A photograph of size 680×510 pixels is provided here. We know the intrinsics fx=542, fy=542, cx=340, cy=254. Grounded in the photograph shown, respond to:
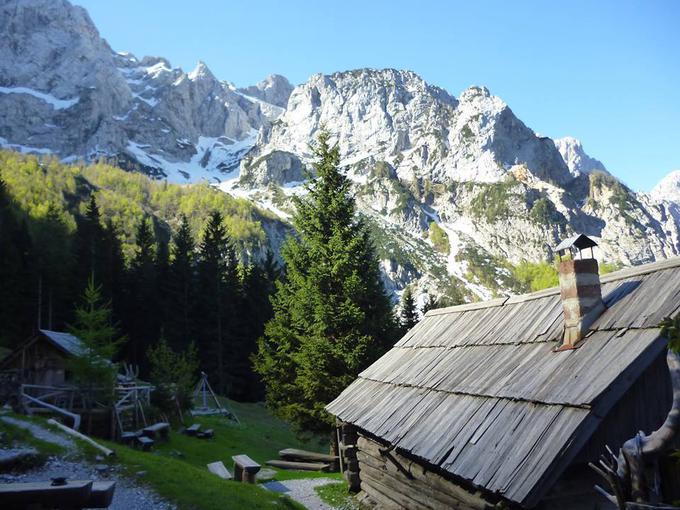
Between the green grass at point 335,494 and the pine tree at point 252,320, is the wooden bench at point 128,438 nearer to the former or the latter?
the green grass at point 335,494

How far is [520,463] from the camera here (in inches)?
301

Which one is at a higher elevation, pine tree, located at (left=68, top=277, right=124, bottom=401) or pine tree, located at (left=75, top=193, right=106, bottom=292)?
pine tree, located at (left=75, top=193, right=106, bottom=292)

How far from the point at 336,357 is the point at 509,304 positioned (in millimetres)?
10388

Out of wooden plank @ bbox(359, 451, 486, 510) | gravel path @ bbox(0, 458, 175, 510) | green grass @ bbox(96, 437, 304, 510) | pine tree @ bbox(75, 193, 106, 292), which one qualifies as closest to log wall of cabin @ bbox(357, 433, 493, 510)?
wooden plank @ bbox(359, 451, 486, 510)

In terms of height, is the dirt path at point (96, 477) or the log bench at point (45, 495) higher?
the log bench at point (45, 495)

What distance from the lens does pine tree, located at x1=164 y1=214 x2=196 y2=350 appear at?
188 feet

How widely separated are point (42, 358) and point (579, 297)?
29347 millimetres

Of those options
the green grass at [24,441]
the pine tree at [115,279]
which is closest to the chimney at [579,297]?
the green grass at [24,441]

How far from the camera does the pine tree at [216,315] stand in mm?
56688

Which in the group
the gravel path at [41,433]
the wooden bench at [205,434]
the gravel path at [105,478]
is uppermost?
the gravel path at [41,433]

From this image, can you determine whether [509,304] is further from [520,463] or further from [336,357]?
[336,357]

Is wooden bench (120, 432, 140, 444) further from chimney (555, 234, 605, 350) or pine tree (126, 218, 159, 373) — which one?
pine tree (126, 218, 159, 373)

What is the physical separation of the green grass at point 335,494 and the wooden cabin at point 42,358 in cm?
1730

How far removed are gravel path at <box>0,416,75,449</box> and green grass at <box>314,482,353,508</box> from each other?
8.14 meters
